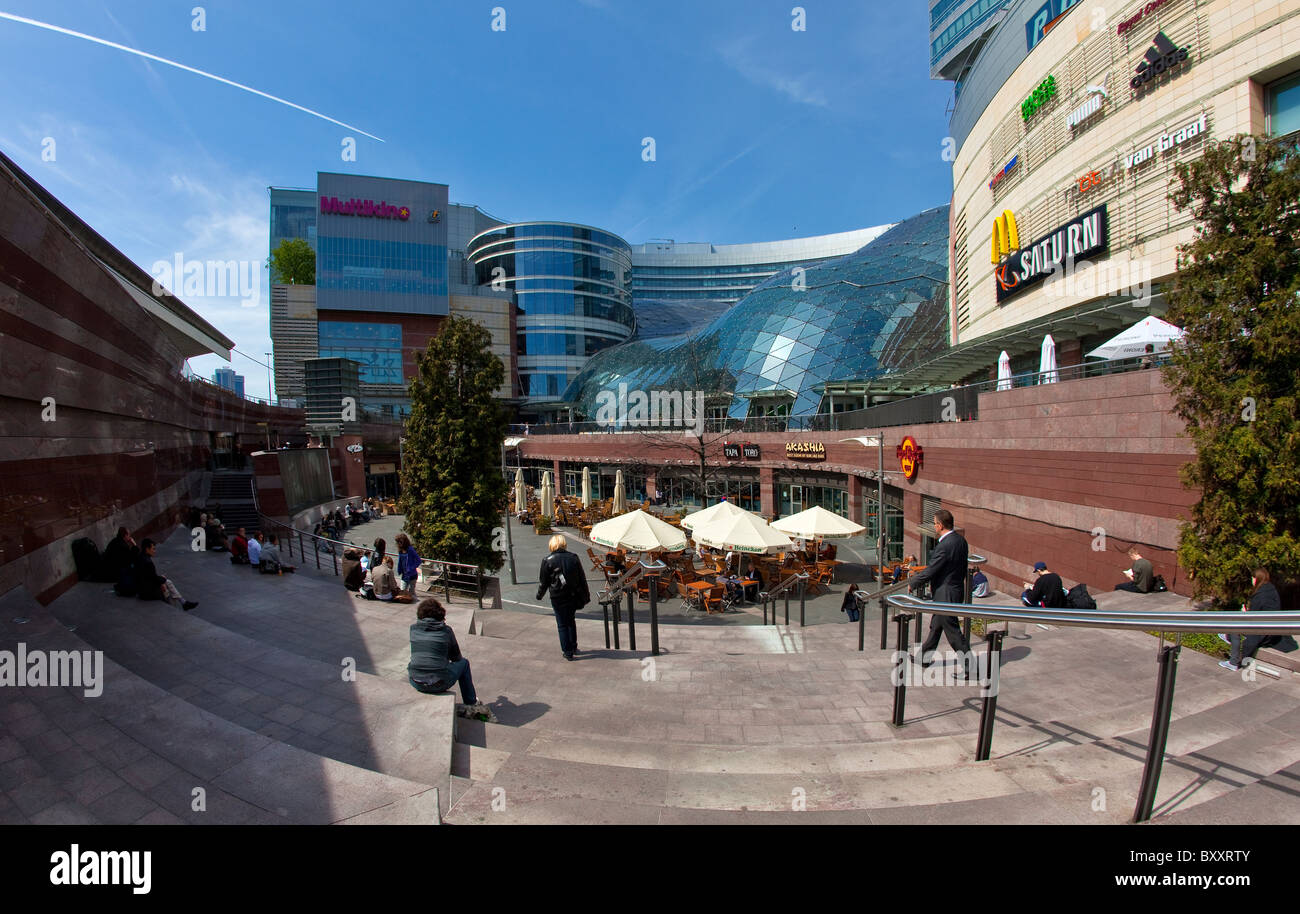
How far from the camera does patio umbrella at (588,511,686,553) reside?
38.8 ft

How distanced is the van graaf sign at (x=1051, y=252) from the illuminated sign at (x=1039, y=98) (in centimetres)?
418

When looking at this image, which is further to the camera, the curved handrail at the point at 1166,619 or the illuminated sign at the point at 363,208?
the illuminated sign at the point at 363,208

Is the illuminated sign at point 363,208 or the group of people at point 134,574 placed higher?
the illuminated sign at point 363,208

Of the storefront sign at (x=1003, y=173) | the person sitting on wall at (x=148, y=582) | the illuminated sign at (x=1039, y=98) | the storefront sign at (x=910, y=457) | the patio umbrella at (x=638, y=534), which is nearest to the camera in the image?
the person sitting on wall at (x=148, y=582)

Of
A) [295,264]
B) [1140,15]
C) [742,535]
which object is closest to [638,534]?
[742,535]

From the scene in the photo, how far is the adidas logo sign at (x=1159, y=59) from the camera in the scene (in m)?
13.2

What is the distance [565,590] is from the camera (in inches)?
268

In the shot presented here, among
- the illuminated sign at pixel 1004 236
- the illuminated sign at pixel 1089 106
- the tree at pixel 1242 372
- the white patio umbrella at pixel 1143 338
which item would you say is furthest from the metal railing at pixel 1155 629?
the illuminated sign at pixel 1004 236

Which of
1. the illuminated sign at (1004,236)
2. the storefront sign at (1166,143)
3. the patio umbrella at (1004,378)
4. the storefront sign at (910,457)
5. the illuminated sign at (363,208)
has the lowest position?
the storefront sign at (910,457)

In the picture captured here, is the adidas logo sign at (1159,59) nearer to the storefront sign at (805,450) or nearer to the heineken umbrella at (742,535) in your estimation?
the storefront sign at (805,450)

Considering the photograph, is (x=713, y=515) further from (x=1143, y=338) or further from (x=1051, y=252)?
(x=1051, y=252)

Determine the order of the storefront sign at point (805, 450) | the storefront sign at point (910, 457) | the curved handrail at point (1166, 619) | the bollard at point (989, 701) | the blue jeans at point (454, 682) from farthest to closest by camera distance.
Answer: the storefront sign at point (805, 450)
the storefront sign at point (910, 457)
the blue jeans at point (454, 682)
the bollard at point (989, 701)
the curved handrail at point (1166, 619)

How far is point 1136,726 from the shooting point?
168 inches
